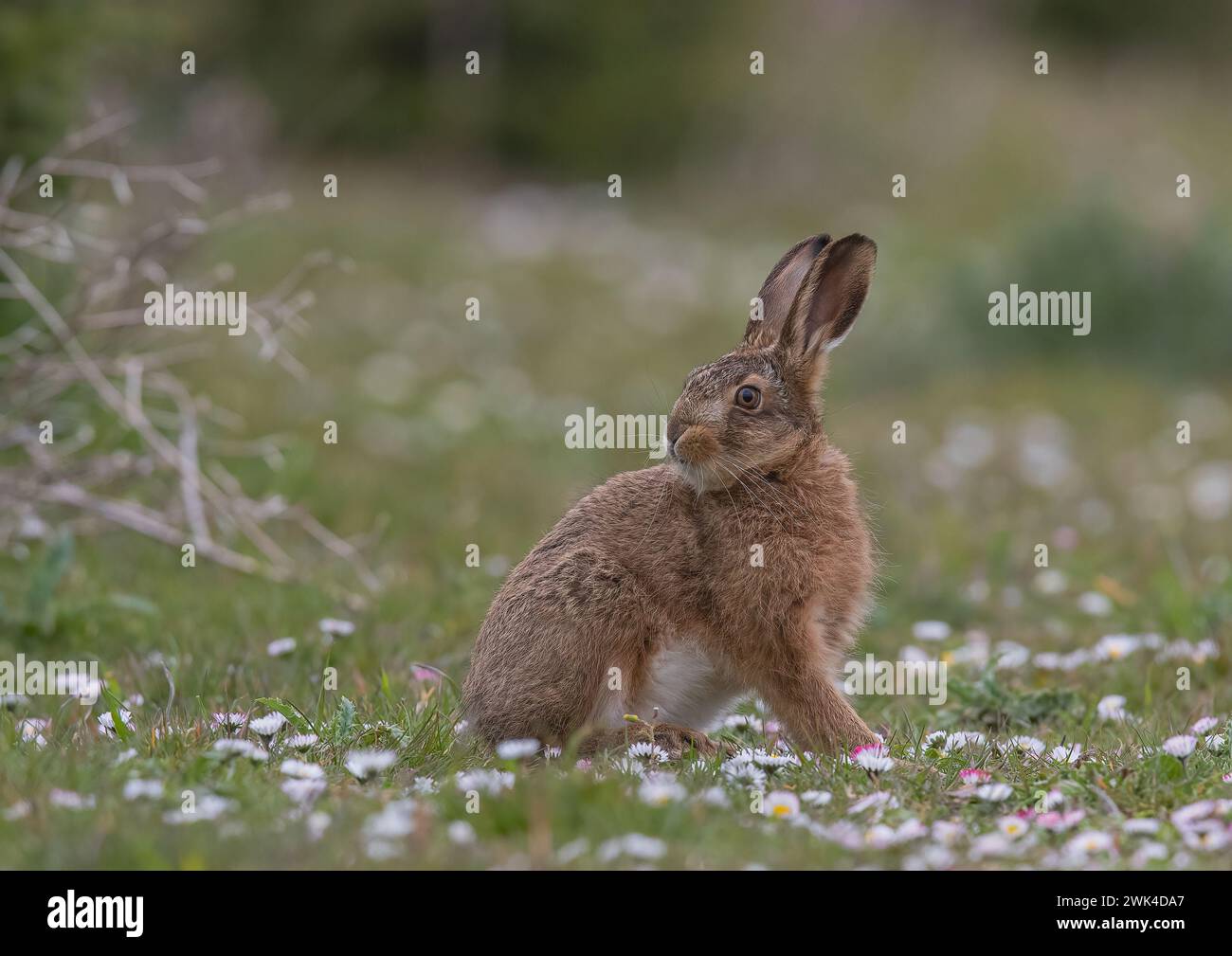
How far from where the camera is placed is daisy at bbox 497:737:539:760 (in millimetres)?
4258

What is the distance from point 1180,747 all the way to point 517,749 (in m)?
1.94

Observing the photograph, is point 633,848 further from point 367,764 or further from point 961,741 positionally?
point 961,741

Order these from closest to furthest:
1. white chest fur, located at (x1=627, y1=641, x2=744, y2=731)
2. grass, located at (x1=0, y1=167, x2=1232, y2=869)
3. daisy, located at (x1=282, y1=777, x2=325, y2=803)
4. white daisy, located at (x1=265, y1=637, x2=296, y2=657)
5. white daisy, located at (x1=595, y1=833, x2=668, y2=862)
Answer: white daisy, located at (x1=595, y1=833, x2=668, y2=862)
grass, located at (x1=0, y1=167, x2=1232, y2=869)
daisy, located at (x1=282, y1=777, x2=325, y2=803)
white chest fur, located at (x1=627, y1=641, x2=744, y2=731)
white daisy, located at (x1=265, y1=637, x2=296, y2=657)

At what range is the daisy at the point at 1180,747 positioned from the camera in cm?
440

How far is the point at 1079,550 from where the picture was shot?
28.2 feet

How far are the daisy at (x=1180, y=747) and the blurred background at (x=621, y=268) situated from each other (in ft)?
4.92

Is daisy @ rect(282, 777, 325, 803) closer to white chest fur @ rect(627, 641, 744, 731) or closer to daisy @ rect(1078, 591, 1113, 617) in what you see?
white chest fur @ rect(627, 641, 744, 731)

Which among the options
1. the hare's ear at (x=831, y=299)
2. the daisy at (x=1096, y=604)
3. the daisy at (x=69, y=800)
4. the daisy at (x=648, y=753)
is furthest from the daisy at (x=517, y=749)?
the daisy at (x=1096, y=604)

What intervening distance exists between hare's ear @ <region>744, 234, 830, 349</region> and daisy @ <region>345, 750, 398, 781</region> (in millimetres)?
1973

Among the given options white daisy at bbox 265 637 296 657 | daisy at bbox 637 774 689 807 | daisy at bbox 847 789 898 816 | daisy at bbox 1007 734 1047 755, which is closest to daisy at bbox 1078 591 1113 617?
daisy at bbox 1007 734 1047 755

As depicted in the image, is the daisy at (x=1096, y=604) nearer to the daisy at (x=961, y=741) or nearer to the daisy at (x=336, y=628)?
the daisy at (x=961, y=741)

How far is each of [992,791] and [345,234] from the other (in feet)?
47.8

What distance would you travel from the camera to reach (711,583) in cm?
490

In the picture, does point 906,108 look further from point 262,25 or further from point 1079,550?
point 1079,550
